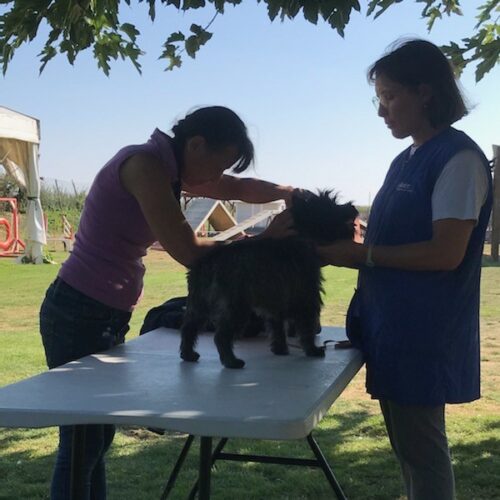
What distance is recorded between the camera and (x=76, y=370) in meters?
2.16

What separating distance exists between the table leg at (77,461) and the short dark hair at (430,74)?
1489 millimetres

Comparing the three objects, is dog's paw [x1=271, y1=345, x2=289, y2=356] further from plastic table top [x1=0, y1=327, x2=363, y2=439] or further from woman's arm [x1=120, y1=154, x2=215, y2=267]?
woman's arm [x1=120, y1=154, x2=215, y2=267]

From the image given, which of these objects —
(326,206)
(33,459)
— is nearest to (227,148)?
(326,206)

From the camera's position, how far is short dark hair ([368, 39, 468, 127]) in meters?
2.23

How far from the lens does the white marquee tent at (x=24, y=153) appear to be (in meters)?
13.0

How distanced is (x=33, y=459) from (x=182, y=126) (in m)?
2.84

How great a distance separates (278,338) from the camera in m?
2.55

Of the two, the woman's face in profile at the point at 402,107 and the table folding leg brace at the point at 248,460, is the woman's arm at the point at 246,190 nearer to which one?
the woman's face in profile at the point at 402,107

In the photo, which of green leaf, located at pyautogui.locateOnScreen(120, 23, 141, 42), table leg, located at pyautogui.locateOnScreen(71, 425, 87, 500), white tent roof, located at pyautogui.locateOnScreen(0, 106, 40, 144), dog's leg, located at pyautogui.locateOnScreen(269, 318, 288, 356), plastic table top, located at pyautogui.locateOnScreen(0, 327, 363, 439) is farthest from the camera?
white tent roof, located at pyautogui.locateOnScreen(0, 106, 40, 144)

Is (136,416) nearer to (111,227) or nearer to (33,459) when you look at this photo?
(111,227)

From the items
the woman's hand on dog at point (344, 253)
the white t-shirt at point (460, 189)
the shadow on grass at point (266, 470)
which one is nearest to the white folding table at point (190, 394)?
the woman's hand on dog at point (344, 253)

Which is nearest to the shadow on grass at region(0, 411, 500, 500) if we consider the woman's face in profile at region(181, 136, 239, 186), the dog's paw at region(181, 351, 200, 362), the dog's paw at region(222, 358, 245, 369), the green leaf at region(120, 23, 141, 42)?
the dog's paw at region(181, 351, 200, 362)

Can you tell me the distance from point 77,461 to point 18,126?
486 inches

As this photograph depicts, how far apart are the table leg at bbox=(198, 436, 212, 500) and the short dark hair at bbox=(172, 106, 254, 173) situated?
1.07 meters
